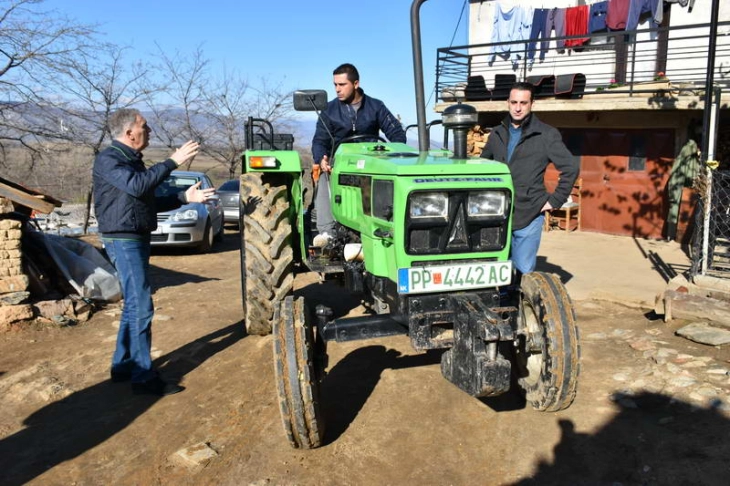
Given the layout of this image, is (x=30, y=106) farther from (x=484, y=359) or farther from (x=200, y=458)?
(x=484, y=359)

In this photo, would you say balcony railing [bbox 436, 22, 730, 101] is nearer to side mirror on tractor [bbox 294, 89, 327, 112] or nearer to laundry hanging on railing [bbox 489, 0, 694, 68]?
laundry hanging on railing [bbox 489, 0, 694, 68]

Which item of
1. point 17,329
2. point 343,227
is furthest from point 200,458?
point 17,329

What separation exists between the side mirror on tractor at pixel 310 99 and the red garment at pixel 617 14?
955cm

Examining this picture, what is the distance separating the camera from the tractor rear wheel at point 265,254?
514 cm

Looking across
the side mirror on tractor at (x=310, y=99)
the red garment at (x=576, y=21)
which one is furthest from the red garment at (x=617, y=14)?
the side mirror on tractor at (x=310, y=99)

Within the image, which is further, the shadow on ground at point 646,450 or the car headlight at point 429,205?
the car headlight at point 429,205

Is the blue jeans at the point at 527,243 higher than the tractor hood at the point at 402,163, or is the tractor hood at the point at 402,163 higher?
the tractor hood at the point at 402,163

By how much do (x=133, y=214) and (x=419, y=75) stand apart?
9.07ft

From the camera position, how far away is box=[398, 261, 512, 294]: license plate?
11.4ft

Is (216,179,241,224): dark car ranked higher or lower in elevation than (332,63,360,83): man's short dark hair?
lower

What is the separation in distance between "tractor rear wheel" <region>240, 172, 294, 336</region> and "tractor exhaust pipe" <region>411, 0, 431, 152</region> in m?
1.37

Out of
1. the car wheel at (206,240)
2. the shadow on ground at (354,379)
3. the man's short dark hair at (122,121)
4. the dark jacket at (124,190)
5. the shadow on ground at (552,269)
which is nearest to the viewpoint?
the shadow on ground at (354,379)

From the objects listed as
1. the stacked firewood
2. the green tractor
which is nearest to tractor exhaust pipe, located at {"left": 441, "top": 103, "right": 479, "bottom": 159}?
the green tractor

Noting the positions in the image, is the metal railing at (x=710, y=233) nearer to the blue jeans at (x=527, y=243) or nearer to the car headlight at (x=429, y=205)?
the blue jeans at (x=527, y=243)
